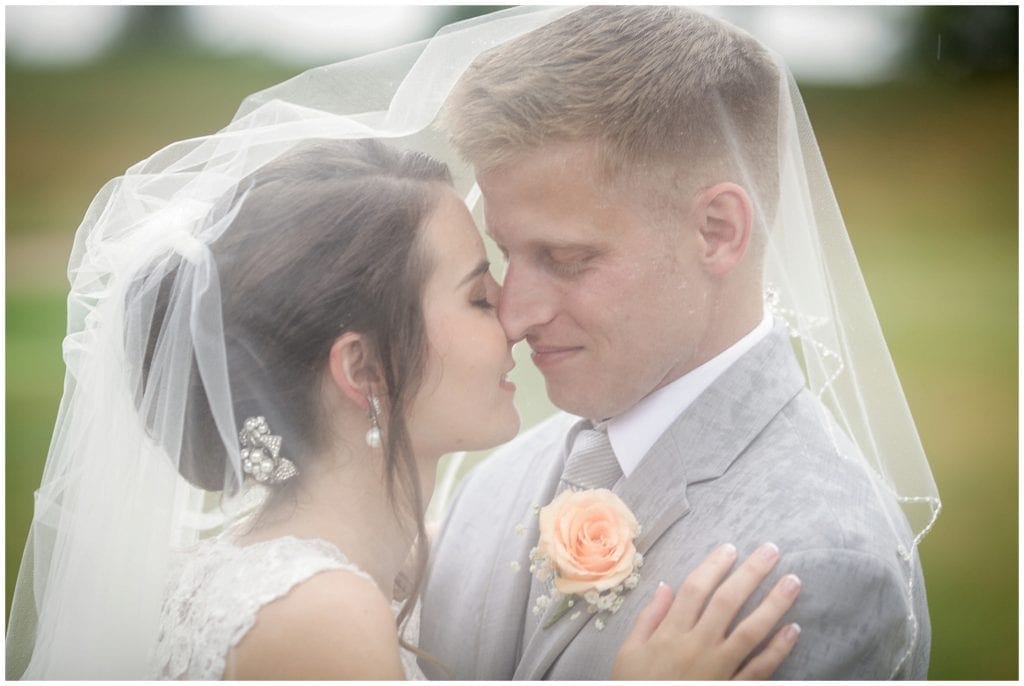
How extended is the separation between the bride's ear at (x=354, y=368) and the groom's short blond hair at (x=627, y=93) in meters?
0.50

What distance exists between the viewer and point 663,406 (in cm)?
241

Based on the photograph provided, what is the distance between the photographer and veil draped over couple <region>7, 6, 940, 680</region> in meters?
2.25

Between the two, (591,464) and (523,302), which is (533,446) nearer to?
(591,464)

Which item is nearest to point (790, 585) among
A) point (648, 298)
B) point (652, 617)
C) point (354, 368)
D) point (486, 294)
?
point (652, 617)

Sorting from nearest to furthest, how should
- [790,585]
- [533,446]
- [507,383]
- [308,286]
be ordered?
1. [790,585]
2. [308,286]
3. [507,383]
4. [533,446]

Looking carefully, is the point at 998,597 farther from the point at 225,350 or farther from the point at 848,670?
the point at 225,350

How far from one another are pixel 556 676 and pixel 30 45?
2.13 m

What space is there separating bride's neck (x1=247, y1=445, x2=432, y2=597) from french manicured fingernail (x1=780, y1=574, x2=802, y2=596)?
0.91 metres

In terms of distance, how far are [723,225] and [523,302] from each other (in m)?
0.49

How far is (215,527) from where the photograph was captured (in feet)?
8.34

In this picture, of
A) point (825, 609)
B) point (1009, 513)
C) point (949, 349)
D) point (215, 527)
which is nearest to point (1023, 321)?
point (949, 349)

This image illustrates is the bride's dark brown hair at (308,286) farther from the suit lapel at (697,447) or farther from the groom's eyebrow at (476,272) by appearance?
the suit lapel at (697,447)

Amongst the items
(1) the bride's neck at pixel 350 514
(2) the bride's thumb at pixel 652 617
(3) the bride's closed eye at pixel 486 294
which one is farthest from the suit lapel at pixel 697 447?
(3) the bride's closed eye at pixel 486 294

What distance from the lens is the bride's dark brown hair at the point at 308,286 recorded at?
2.27m
